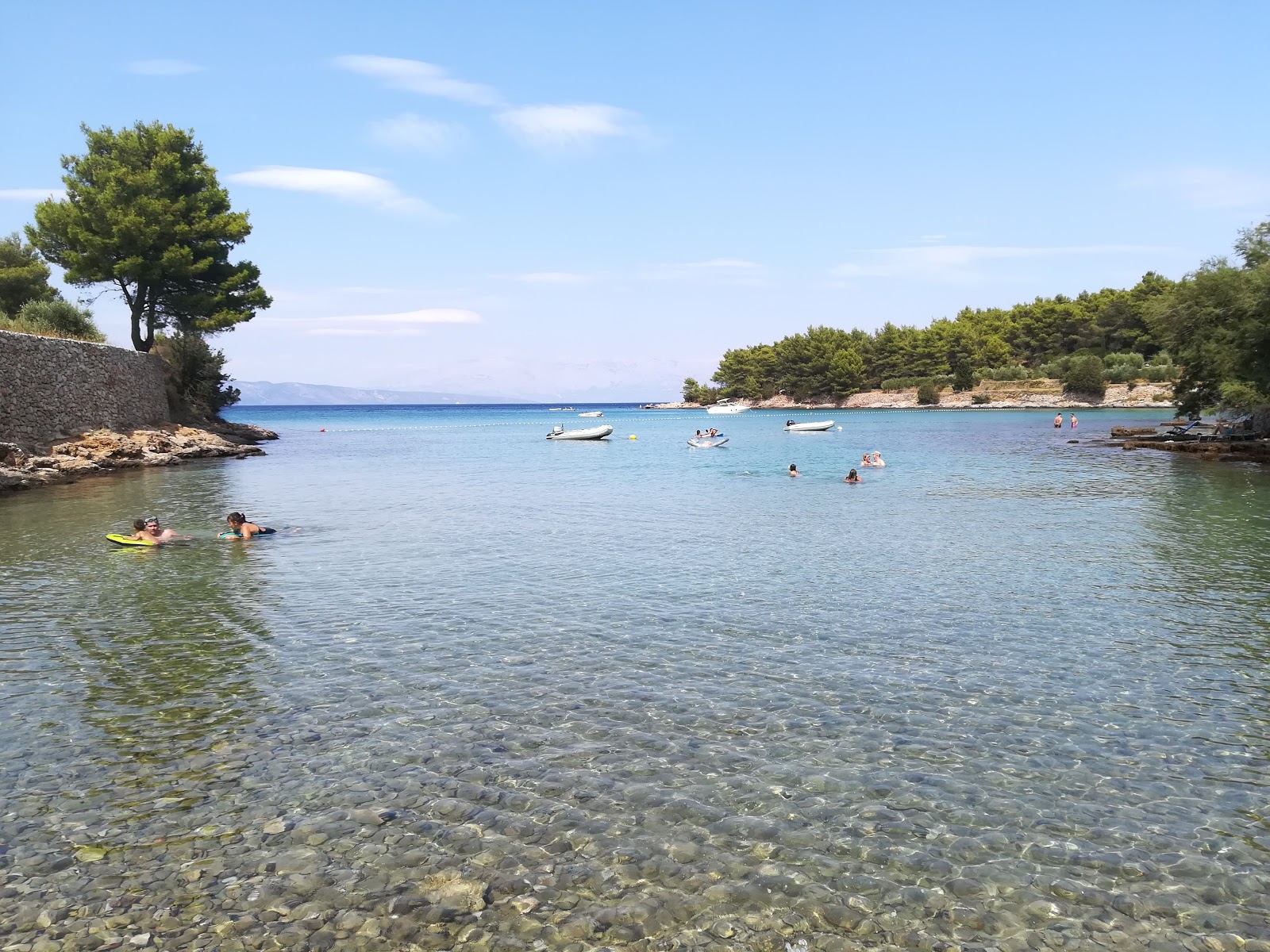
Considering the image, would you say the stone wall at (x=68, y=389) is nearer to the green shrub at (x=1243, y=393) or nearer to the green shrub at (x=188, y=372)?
the green shrub at (x=188, y=372)

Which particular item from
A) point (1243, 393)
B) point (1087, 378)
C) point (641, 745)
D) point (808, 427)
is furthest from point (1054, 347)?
point (641, 745)

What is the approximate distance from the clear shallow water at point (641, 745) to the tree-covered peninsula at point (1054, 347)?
1199 inches

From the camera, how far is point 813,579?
17000mm

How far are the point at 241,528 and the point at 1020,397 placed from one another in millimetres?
132849

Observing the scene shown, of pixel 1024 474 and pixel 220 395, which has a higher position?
pixel 220 395

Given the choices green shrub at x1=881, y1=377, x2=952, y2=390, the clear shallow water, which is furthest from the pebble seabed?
green shrub at x1=881, y1=377, x2=952, y2=390

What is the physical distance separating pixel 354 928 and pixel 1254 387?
4734cm

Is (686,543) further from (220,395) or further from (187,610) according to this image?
(220,395)

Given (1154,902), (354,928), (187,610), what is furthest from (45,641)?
(1154,902)

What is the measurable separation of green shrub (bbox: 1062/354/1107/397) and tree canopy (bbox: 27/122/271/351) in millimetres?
111213

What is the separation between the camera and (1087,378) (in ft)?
400

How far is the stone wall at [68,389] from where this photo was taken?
124ft

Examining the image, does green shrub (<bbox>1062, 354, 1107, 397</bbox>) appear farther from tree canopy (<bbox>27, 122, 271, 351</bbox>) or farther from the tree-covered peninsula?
tree canopy (<bbox>27, 122, 271, 351</bbox>)

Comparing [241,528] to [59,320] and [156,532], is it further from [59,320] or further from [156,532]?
[59,320]
